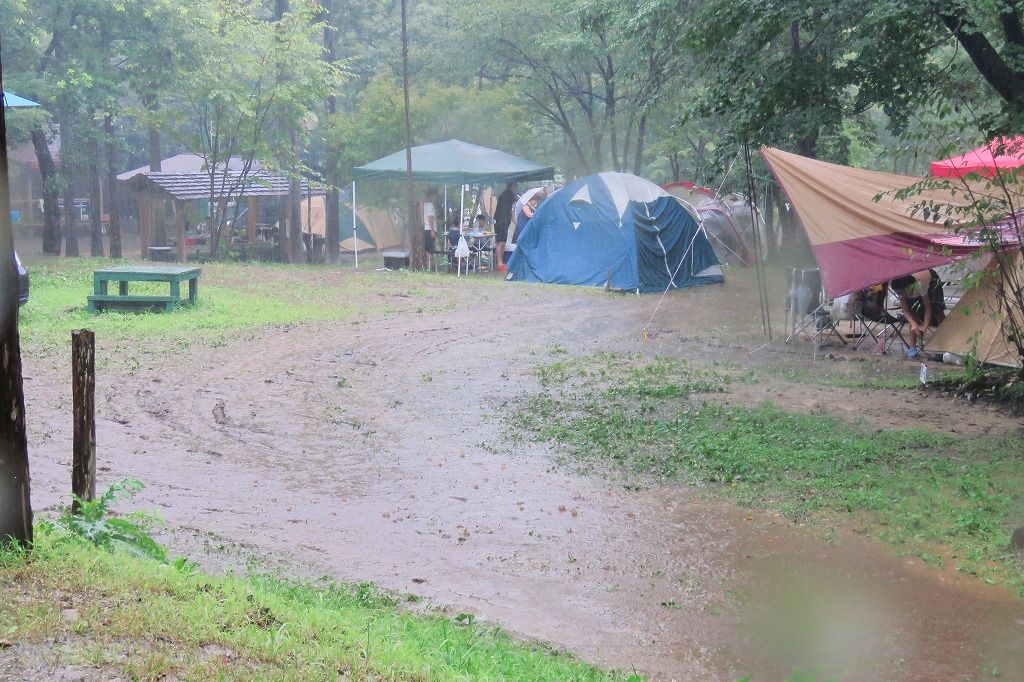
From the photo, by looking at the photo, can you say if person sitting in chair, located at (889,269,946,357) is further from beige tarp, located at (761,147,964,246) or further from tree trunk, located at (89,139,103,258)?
tree trunk, located at (89,139,103,258)

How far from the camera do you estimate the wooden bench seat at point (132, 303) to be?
46.0 ft

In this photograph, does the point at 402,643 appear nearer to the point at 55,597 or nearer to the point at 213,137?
the point at 55,597

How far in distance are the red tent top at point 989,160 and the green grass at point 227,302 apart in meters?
8.31

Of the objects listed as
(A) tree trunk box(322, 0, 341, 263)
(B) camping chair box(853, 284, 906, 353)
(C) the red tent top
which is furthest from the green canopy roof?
(C) the red tent top

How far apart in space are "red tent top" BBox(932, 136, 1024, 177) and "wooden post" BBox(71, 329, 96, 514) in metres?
6.66

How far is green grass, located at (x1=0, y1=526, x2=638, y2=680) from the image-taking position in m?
3.48

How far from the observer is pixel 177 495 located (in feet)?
22.2

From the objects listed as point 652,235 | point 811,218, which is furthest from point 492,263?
point 811,218

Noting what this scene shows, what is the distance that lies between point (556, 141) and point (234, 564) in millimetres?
29057

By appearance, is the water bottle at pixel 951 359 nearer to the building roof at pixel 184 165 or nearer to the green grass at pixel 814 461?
the green grass at pixel 814 461

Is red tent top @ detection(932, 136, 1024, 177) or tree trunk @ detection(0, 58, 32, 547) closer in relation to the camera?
tree trunk @ detection(0, 58, 32, 547)

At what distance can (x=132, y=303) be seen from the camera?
14172 millimetres

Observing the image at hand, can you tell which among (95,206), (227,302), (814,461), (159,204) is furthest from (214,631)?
(95,206)

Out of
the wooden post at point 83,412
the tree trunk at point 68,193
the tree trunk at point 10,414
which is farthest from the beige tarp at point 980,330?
the tree trunk at point 68,193
